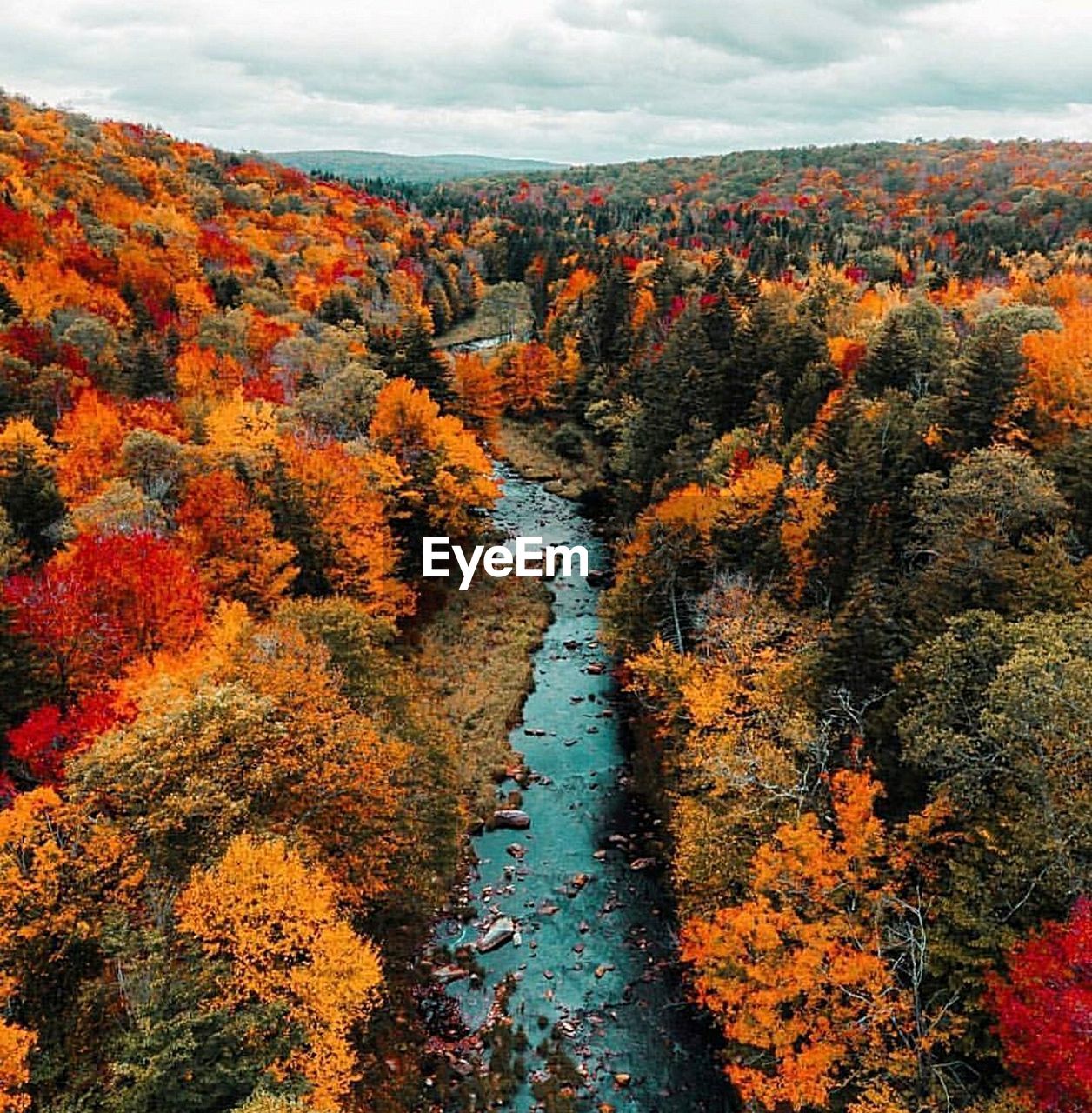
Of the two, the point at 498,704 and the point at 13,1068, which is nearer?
the point at 13,1068

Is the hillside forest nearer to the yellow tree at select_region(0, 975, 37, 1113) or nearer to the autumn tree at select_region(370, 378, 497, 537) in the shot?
the yellow tree at select_region(0, 975, 37, 1113)

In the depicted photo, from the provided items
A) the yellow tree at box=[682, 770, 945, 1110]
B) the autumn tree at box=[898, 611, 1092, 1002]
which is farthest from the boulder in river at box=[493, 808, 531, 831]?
the autumn tree at box=[898, 611, 1092, 1002]

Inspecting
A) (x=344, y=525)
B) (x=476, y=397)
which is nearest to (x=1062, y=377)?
(x=344, y=525)

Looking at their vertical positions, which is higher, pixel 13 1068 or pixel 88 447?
pixel 88 447

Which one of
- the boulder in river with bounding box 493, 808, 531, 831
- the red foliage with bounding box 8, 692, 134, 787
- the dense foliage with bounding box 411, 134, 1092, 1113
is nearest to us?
the dense foliage with bounding box 411, 134, 1092, 1113

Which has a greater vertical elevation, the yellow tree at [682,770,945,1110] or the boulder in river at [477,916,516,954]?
the yellow tree at [682,770,945,1110]

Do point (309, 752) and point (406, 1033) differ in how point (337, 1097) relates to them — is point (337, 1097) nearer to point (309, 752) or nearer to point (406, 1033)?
point (406, 1033)

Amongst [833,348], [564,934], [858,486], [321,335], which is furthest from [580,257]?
[564,934]

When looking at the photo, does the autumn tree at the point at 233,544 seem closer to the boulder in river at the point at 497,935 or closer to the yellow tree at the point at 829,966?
the boulder in river at the point at 497,935

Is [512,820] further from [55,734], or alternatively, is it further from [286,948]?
[55,734]
